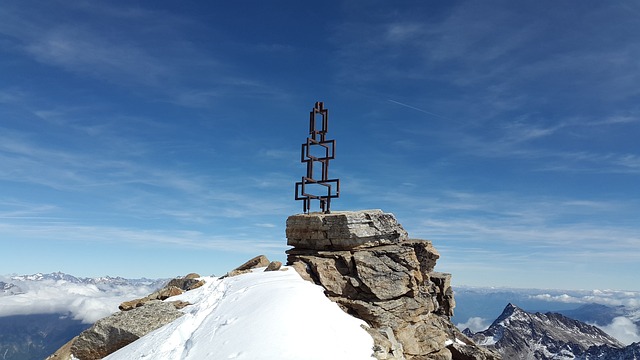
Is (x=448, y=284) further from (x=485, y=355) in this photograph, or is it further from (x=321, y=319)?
(x=321, y=319)

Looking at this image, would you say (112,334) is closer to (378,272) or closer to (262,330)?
(262,330)

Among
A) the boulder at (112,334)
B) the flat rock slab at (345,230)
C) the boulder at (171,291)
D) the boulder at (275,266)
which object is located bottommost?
the boulder at (112,334)

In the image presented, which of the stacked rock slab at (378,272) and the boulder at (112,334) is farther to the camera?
the stacked rock slab at (378,272)

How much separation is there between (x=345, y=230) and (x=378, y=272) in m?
3.48

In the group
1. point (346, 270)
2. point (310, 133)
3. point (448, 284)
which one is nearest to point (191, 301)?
point (346, 270)

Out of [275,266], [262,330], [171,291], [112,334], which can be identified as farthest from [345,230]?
[112,334]

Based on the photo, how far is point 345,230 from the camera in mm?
27109

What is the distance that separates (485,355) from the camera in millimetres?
30688

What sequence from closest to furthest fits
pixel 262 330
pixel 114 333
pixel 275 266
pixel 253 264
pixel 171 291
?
pixel 262 330 < pixel 114 333 < pixel 275 266 < pixel 171 291 < pixel 253 264

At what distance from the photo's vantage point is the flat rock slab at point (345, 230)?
27.2 metres

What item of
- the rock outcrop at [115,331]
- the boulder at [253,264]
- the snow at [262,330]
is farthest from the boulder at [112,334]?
the boulder at [253,264]

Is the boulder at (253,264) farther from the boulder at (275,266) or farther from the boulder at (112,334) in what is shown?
the boulder at (112,334)

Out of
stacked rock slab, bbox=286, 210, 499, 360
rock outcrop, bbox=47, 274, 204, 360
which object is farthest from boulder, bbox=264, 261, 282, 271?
rock outcrop, bbox=47, 274, 204, 360

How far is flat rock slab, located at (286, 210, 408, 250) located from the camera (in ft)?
89.3
